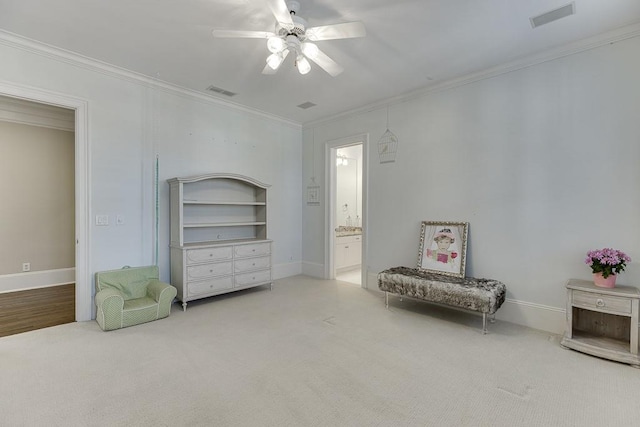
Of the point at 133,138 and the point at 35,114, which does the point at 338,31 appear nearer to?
the point at 133,138

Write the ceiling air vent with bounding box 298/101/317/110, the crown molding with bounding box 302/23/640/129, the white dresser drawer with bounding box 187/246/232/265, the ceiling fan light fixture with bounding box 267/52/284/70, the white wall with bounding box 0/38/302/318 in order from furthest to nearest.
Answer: the ceiling air vent with bounding box 298/101/317/110 → the white dresser drawer with bounding box 187/246/232/265 → the white wall with bounding box 0/38/302/318 → the crown molding with bounding box 302/23/640/129 → the ceiling fan light fixture with bounding box 267/52/284/70

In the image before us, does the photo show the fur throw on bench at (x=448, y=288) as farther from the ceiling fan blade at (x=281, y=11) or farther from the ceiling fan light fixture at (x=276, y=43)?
the ceiling fan blade at (x=281, y=11)

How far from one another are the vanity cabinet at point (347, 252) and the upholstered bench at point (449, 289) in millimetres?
2161

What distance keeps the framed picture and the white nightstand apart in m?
1.12

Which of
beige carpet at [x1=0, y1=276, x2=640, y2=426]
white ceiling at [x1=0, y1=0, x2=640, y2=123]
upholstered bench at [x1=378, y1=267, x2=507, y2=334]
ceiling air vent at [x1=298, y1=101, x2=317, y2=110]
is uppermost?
ceiling air vent at [x1=298, y1=101, x2=317, y2=110]

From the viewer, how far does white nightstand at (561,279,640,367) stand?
256 centimetres

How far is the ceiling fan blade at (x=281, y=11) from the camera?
215 centimetres

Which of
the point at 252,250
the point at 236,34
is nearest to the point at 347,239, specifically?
the point at 252,250

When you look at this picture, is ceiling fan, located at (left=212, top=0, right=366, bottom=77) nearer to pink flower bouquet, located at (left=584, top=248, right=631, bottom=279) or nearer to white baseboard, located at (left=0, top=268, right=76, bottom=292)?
pink flower bouquet, located at (left=584, top=248, right=631, bottom=279)

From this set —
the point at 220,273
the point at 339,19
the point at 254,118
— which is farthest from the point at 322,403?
the point at 254,118

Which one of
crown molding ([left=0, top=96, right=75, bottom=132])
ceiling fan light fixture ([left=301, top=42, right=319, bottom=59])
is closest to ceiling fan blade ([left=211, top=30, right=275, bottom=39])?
ceiling fan light fixture ([left=301, top=42, right=319, bottom=59])

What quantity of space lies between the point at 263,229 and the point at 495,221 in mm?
3395

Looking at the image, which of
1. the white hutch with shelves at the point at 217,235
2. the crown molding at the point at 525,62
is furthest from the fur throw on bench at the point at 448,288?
the crown molding at the point at 525,62

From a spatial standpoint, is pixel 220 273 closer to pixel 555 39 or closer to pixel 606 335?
pixel 606 335
